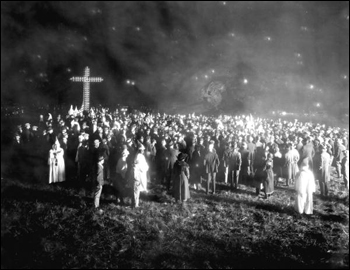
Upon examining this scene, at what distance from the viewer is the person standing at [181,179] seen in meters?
8.88

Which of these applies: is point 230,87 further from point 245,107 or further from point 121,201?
point 121,201

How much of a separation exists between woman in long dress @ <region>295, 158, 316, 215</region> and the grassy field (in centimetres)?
31

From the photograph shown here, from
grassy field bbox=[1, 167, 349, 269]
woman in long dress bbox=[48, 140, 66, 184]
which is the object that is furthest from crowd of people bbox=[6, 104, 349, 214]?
grassy field bbox=[1, 167, 349, 269]

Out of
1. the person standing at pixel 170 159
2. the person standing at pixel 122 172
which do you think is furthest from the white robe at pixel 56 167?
the person standing at pixel 170 159

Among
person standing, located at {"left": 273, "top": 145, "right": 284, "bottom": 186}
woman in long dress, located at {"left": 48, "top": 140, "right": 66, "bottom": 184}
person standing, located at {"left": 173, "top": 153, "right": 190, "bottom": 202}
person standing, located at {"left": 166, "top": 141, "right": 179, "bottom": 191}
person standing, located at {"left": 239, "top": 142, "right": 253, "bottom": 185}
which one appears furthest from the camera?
person standing, located at {"left": 273, "top": 145, "right": 284, "bottom": 186}

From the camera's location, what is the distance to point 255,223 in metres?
7.79

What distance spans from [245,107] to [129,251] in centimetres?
4692

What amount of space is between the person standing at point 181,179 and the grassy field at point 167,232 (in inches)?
12.2

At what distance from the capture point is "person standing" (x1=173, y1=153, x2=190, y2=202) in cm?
888

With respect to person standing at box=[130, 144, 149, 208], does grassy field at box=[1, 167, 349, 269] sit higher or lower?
lower

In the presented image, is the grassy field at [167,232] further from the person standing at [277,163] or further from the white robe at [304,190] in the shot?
the person standing at [277,163]

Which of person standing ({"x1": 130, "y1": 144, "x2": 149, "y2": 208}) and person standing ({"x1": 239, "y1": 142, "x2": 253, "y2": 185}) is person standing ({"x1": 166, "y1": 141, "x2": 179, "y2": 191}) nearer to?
person standing ({"x1": 130, "y1": 144, "x2": 149, "y2": 208})

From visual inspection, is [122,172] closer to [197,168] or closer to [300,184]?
[197,168]

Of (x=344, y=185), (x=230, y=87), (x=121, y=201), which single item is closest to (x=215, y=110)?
(x=230, y=87)
